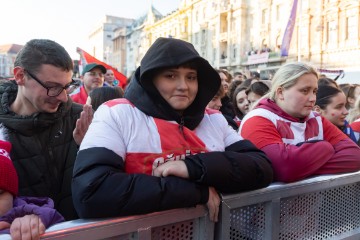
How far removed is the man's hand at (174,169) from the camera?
1.57 meters

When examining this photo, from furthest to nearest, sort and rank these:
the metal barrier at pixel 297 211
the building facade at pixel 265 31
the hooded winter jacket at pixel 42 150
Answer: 1. the building facade at pixel 265 31
2. the hooded winter jacket at pixel 42 150
3. the metal barrier at pixel 297 211

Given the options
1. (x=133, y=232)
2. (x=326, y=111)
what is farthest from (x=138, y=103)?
(x=326, y=111)

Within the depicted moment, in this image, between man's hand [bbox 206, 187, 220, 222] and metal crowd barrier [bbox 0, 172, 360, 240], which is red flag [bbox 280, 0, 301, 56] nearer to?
metal crowd barrier [bbox 0, 172, 360, 240]

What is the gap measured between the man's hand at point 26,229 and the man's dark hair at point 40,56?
3.99 ft

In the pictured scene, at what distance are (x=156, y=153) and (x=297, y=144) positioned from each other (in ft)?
3.94

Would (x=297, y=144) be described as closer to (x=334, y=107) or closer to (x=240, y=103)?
(x=334, y=107)

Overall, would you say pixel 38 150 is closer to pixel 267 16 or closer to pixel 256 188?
pixel 256 188

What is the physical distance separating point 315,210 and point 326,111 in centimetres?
178

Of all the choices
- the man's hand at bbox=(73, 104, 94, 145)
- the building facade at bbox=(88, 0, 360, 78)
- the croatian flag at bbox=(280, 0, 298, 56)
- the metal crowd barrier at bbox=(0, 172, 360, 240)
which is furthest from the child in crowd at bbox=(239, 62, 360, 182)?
the building facade at bbox=(88, 0, 360, 78)

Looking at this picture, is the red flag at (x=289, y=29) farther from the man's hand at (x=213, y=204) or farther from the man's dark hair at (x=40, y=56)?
the man's hand at (x=213, y=204)

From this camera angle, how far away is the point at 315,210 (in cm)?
213

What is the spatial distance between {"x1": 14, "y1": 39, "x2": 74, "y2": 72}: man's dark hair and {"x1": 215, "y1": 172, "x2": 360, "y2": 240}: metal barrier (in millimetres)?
1457

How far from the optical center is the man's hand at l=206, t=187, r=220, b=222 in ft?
5.32

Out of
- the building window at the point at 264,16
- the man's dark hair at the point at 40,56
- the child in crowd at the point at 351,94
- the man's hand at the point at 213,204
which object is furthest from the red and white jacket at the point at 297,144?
the building window at the point at 264,16
